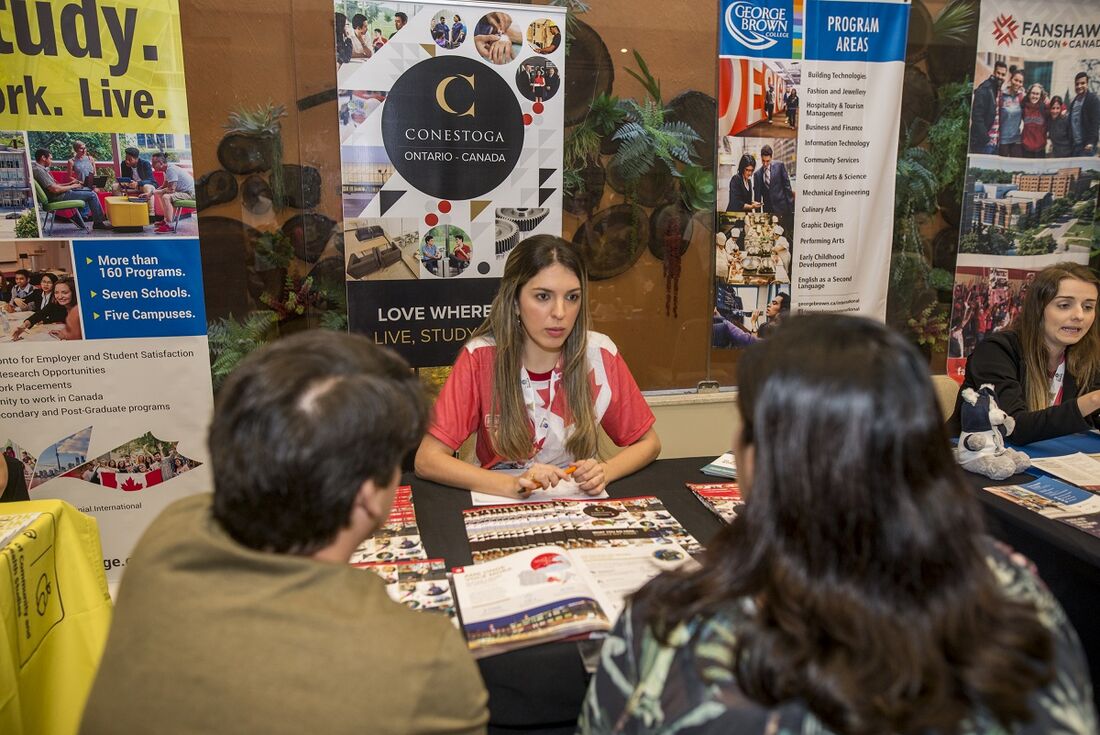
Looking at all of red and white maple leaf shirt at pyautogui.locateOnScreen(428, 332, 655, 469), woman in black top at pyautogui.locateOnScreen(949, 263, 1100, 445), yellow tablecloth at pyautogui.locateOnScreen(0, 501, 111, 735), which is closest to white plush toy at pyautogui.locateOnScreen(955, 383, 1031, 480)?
woman in black top at pyautogui.locateOnScreen(949, 263, 1100, 445)

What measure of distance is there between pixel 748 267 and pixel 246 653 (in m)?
3.11

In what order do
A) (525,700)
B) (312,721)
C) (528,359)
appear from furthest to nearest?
(528,359), (525,700), (312,721)

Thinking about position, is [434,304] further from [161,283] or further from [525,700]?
[525,700]

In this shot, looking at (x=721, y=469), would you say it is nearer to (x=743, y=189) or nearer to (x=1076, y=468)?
(x=1076, y=468)

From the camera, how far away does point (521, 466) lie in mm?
2160

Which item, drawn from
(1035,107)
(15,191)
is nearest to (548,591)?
(15,191)

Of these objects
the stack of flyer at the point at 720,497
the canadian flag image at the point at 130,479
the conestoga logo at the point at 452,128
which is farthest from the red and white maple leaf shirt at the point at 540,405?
the canadian flag image at the point at 130,479

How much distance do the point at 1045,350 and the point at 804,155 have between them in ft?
4.42

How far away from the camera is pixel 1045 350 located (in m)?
2.68

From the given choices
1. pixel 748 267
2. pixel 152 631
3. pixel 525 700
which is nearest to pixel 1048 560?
pixel 525 700

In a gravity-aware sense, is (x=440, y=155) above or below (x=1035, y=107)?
below

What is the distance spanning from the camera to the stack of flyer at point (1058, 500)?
171 cm

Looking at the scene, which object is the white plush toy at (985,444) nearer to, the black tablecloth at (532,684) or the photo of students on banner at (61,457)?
the black tablecloth at (532,684)

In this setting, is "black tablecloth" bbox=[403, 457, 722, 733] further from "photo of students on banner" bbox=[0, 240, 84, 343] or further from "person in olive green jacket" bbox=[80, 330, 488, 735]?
"photo of students on banner" bbox=[0, 240, 84, 343]
